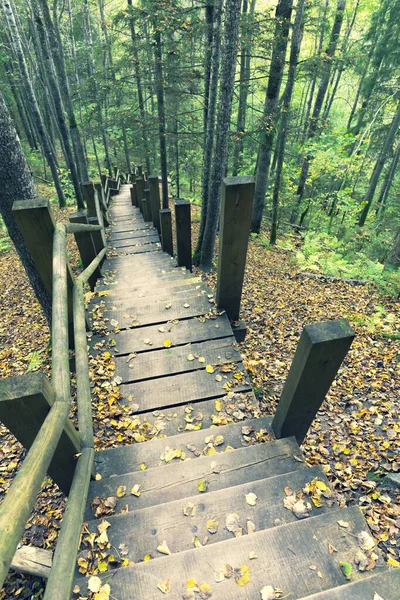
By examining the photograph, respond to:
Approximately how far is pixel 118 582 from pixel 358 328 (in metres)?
4.80

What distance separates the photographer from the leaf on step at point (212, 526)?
5.99ft

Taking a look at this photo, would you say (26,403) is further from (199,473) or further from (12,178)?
(12,178)

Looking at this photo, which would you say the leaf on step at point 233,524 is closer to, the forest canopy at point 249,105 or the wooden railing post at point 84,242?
the wooden railing post at point 84,242

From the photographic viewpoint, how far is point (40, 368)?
455cm

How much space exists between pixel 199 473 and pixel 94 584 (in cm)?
86

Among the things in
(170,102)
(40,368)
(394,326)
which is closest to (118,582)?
(40,368)

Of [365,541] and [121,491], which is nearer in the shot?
[365,541]

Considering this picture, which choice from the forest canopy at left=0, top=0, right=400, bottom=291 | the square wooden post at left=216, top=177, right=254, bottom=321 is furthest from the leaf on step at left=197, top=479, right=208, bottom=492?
the forest canopy at left=0, top=0, right=400, bottom=291

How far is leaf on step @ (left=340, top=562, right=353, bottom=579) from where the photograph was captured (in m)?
1.54

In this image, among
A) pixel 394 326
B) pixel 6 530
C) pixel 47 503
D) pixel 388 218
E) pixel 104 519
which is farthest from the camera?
pixel 388 218

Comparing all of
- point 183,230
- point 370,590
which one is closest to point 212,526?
point 370,590

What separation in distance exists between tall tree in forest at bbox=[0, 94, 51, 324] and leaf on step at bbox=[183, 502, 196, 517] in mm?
2881

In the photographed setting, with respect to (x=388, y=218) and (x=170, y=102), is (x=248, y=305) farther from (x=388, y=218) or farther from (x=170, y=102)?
(x=388, y=218)

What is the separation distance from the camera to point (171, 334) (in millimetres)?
3500
